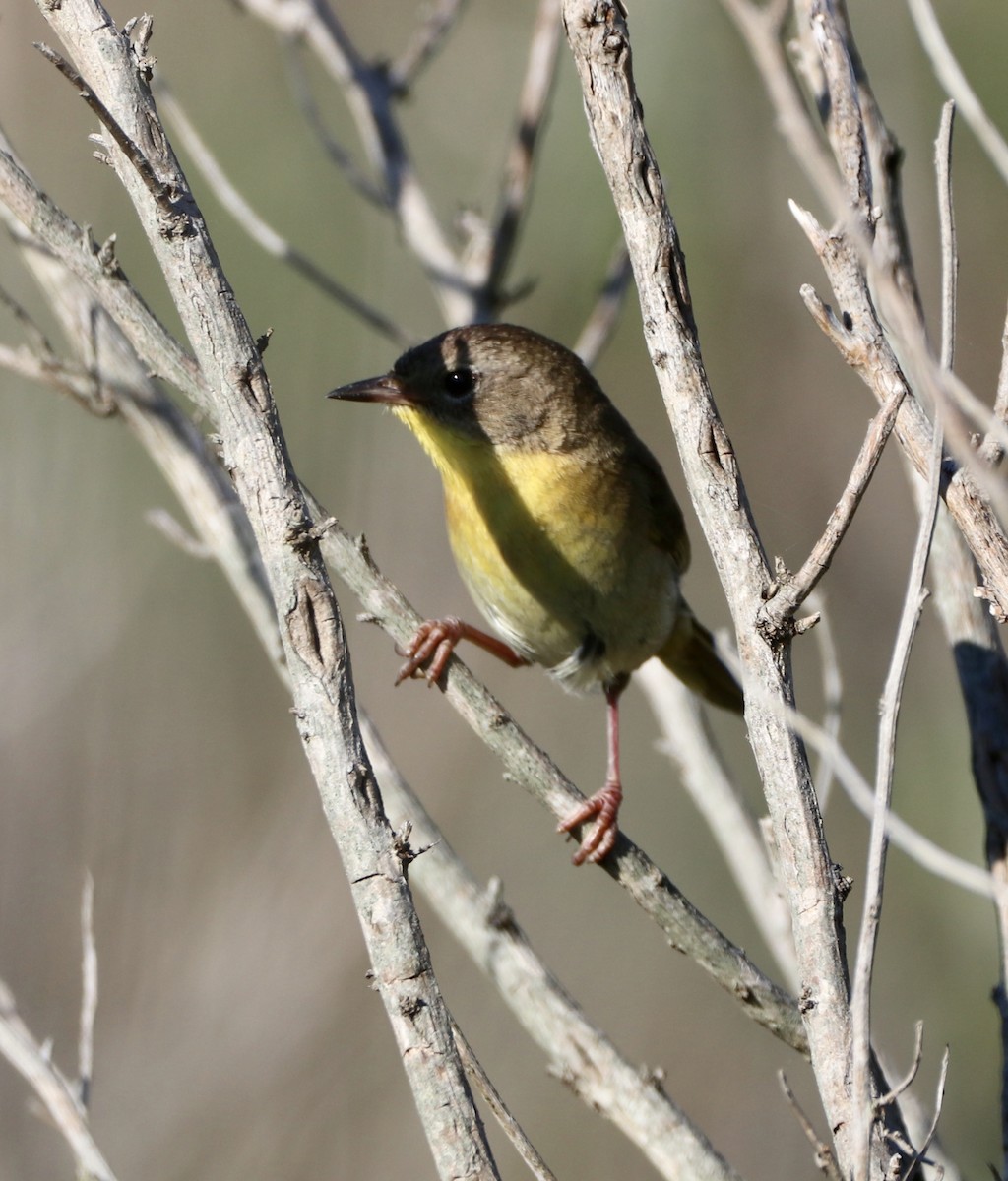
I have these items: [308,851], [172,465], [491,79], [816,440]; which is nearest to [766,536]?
[816,440]

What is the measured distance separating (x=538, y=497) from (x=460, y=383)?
40 cm

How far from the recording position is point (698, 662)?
4.30 meters

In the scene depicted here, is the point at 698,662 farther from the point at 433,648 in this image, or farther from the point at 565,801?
the point at 565,801

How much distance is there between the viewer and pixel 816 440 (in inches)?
231

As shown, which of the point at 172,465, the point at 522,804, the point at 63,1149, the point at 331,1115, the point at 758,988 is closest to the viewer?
the point at 758,988

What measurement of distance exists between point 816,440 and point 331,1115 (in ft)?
11.5

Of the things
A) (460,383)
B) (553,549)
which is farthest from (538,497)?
(460,383)

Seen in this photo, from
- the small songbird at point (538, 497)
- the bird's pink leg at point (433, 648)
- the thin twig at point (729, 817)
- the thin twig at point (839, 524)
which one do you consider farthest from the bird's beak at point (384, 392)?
the thin twig at point (839, 524)

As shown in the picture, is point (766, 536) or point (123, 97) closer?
point (123, 97)

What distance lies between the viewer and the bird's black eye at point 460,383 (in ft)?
12.0

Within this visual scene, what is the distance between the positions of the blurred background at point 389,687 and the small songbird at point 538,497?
729 mm

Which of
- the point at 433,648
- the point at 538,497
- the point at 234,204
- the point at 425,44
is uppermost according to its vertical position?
the point at 425,44

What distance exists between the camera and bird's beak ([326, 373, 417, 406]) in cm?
357

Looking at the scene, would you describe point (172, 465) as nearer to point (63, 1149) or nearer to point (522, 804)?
point (63, 1149)
